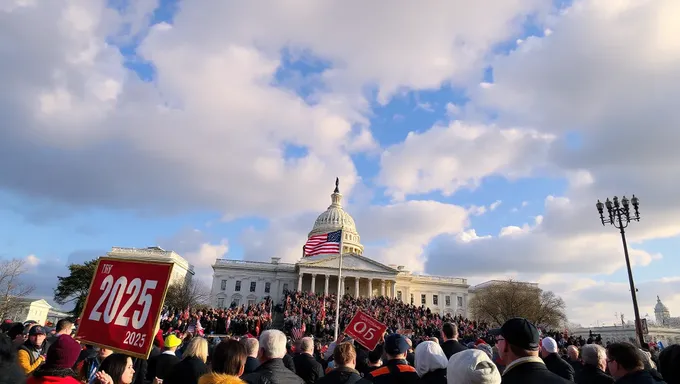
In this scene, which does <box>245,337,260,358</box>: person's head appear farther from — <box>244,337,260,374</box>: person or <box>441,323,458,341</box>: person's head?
<box>441,323,458,341</box>: person's head

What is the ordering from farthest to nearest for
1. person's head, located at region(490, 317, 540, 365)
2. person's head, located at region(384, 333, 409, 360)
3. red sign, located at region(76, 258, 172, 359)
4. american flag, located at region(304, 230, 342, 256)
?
american flag, located at region(304, 230, 342, 256)
person's head, located at region(384, 333, 409, 360)
red sign, located at region(76, 258, 172, 359)
person's head, located at region(490, 317, 540, 365)

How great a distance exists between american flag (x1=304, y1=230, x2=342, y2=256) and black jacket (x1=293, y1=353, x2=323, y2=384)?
1916 centimetres

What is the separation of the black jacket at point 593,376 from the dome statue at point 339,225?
88.5m

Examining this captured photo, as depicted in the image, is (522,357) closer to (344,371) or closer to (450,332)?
(344,371)

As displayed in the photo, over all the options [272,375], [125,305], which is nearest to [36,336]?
[125,305]

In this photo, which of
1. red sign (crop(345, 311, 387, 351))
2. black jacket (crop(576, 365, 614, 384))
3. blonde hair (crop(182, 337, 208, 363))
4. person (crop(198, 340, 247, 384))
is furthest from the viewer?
red sign (crop(345, 311, 387, 351))

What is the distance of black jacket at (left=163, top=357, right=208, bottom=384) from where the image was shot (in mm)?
5258

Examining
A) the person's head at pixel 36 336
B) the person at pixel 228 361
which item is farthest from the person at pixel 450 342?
the person's head at pixel 36 336

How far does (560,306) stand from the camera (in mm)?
80312

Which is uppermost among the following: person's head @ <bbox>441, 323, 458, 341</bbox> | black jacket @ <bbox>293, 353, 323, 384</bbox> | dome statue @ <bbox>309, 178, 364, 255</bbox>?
dome statue @ <bbox>309, 178, 364, 255</bbox>

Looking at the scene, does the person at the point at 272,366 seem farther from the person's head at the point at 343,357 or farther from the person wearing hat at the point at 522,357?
the person wearing hat at the point at 522,357

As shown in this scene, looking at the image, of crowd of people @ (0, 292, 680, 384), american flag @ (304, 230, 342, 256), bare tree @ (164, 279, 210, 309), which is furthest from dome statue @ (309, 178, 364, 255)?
crowd of people @ (0, 292, 680, 384)

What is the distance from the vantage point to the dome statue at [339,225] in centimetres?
9700

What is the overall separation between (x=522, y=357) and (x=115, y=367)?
12.8ft
